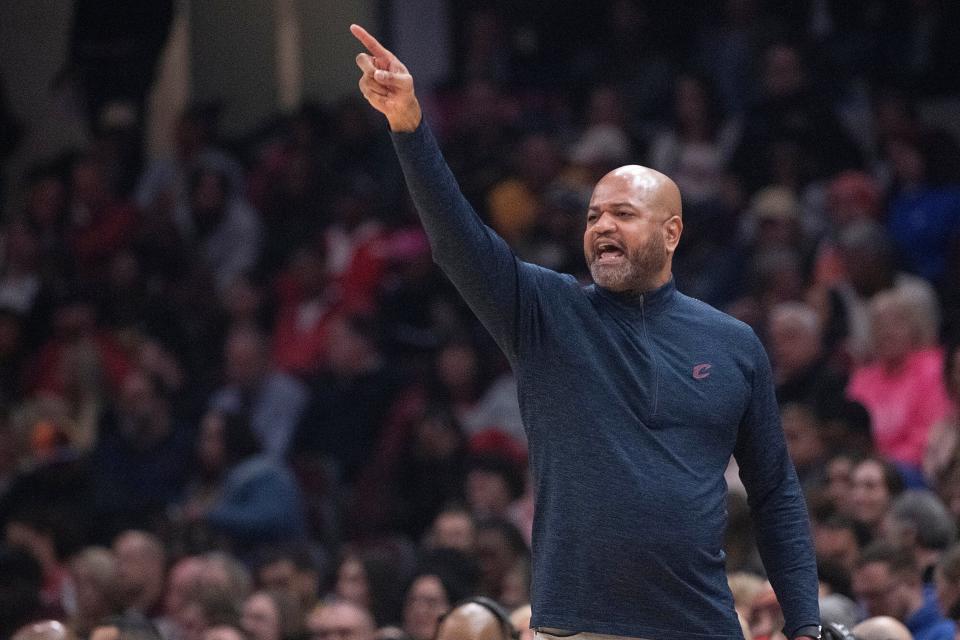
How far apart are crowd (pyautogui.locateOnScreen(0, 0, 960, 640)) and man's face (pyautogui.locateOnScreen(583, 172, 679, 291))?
1609 millimetres

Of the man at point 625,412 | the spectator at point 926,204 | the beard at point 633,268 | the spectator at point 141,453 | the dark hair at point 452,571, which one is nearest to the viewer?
the man at point 625,412

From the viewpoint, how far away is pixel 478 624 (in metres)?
3.94

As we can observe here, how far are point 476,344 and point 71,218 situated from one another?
2939 mm

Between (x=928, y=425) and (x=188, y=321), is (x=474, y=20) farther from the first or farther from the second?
(x=928, y=425)

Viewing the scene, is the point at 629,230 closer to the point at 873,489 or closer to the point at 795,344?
the point at 873,489

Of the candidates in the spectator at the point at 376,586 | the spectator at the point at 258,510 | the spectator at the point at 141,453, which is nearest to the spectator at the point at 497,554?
the spectator at the point at 376,586

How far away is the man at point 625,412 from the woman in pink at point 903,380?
321 cm

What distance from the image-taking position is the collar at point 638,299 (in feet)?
10.3

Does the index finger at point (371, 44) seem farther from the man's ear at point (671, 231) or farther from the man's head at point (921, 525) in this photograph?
the man's head at point (921, 525)

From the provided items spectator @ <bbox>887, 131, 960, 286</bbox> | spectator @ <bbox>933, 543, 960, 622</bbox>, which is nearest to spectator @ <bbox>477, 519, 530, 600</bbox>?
spectator @ <bbox>933, 543, 960, 622</bbox>

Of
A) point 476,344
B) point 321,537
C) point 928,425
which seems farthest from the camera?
point 476,344

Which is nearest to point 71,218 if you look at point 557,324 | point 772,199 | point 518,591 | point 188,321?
point 188,321

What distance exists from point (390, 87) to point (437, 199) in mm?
201

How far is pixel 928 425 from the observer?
630 cm
